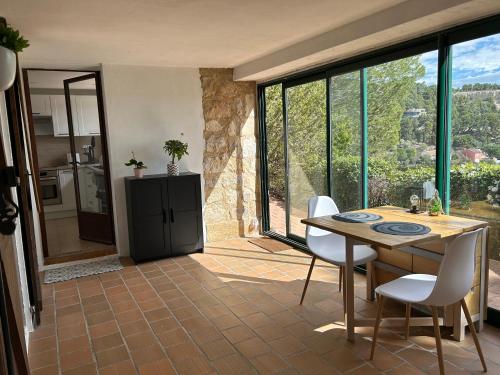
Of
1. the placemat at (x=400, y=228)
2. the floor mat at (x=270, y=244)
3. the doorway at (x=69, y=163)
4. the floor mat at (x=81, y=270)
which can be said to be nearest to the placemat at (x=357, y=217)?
the placemat at (x=400, y=228)

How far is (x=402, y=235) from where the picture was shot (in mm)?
2439

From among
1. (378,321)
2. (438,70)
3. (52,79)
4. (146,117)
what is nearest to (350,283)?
(378,321)

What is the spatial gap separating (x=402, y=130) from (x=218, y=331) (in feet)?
7.74

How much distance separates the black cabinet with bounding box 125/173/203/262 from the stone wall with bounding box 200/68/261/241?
0.52 metres

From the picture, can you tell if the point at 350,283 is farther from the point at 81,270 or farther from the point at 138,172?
the point at 81,270

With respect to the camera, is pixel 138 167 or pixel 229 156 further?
pixel 229 156

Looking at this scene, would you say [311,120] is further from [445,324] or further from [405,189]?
[445,324]

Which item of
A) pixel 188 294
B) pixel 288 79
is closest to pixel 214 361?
pixel 188 294

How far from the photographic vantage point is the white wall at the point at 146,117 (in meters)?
4.64

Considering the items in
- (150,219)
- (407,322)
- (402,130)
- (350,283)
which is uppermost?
(402,130)

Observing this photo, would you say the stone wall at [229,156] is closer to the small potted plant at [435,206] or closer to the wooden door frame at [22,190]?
the wooden door frame at [22,190]

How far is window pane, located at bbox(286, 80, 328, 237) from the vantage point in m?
4.48

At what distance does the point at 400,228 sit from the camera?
102 inches

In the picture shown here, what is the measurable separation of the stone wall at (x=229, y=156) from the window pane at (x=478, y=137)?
2925 mm
